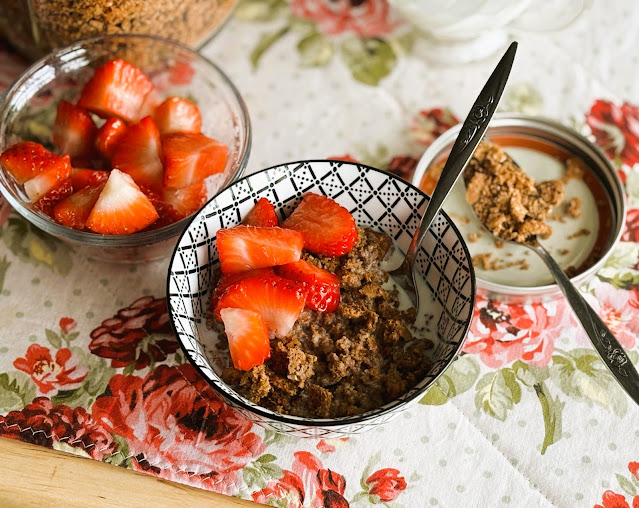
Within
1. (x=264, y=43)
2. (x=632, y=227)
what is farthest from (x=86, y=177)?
(x=632, y=227)

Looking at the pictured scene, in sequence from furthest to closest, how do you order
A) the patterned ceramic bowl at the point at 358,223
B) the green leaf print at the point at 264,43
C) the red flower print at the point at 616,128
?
1. the green leaf print at the point at 264,43
2. the red flower print at the point at 616,128
3. the patterned ceramic bowl at the point at 358,223

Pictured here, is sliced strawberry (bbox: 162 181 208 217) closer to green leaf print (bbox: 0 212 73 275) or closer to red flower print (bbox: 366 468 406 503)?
green leaf print (bbox: 0 212 73 275)

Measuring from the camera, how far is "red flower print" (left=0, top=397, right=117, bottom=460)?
920 mm

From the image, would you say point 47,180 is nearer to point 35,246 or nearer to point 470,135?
point 35,246

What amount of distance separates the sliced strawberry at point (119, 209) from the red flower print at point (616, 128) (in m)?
0.77

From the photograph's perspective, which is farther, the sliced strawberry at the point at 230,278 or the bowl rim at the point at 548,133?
the bowl rim at the point at 548,133

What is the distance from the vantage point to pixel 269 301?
2.88 ft

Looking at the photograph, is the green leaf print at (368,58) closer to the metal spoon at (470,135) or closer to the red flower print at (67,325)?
the metal spoon at (470,135)

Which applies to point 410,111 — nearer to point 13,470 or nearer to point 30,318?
point 30,318

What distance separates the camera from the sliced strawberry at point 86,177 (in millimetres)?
1016

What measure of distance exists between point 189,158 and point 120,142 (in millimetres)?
122

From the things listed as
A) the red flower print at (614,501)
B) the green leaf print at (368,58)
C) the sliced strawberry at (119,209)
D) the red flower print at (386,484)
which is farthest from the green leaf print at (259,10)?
the red flower print at (614,501)

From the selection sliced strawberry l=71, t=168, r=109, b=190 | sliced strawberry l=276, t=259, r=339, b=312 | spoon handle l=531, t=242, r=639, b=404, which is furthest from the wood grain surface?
spoon handle l=531, t=242, r=639, b=404

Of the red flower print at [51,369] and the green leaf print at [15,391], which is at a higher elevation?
the red flower print at [51,369]
